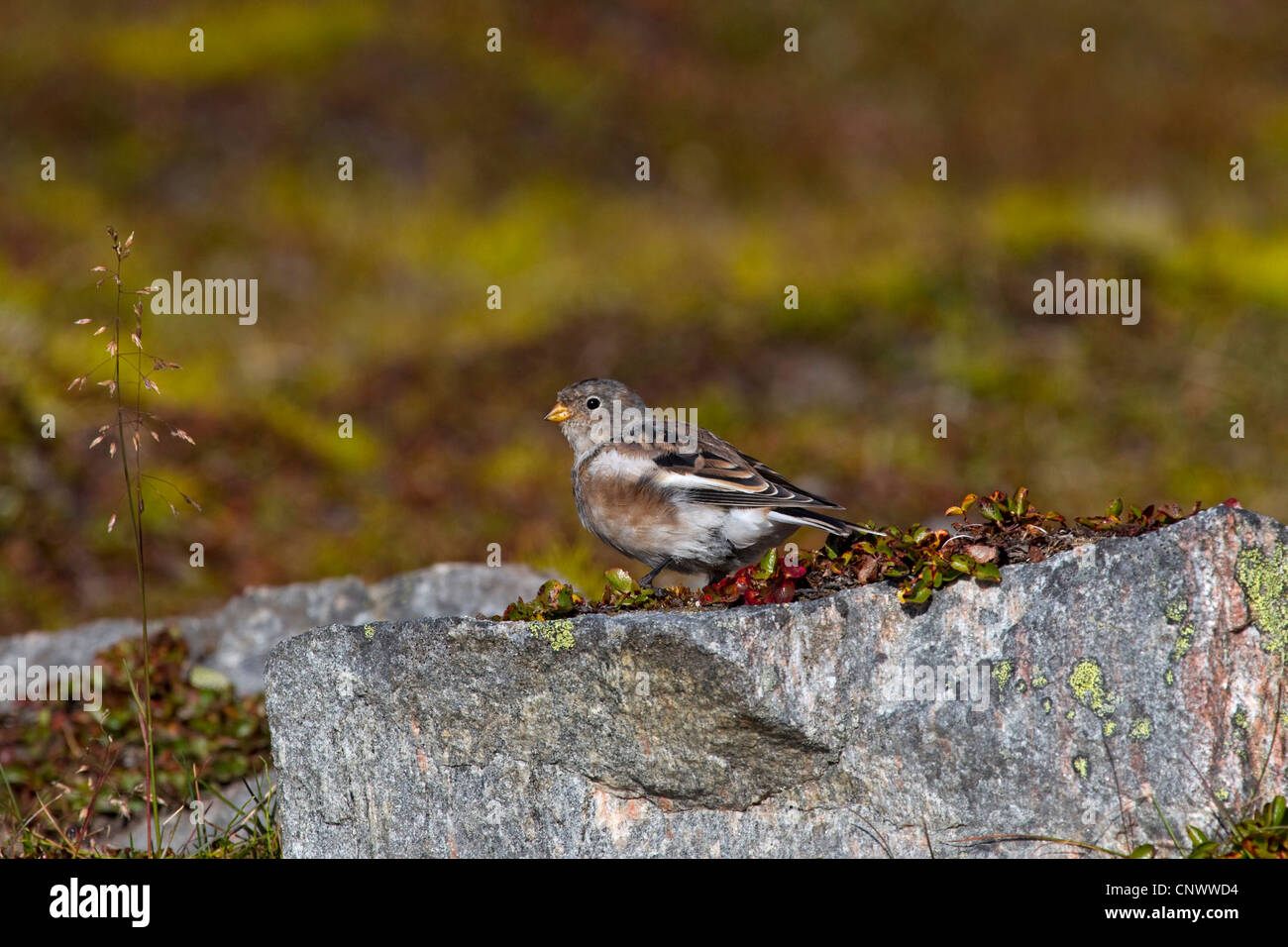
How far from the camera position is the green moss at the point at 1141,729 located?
5.07m

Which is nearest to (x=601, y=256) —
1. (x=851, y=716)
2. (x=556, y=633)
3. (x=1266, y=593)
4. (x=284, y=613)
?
(x=284, y=613)

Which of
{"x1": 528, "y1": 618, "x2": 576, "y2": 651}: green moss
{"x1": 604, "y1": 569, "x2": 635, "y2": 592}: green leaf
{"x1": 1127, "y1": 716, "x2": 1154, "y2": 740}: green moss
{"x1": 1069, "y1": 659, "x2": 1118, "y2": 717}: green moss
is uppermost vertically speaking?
{"x1": 604, "y1": 569, "x2": 635, "y2": 592}: green leaf

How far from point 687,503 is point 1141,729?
2.47m

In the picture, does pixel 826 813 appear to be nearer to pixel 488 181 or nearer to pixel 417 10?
pixel 488 181

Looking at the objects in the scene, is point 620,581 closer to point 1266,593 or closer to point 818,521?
point 818,521

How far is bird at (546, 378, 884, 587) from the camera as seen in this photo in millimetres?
6676

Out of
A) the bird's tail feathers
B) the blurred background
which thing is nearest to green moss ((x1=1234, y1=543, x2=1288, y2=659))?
the bird's tail feathers

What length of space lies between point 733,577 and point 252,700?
427cm

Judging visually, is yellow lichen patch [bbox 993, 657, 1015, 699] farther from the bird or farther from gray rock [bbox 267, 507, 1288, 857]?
the bird

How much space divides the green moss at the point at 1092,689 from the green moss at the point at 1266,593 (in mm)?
626

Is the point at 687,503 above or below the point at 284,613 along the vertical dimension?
above

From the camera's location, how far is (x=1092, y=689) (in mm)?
5117

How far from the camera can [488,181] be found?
2397 cm

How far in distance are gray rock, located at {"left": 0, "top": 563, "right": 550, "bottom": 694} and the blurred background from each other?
2.59 ft
